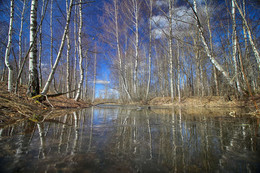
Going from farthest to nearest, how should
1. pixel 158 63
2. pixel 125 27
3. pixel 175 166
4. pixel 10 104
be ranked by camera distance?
pixel 158 63
pixel 125 27
pixel 10 104
pixel 175 166

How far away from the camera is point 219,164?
56cm

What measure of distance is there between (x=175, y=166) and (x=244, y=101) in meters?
7.10

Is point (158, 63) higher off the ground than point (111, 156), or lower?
higher

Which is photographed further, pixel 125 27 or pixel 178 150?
pixel 125 27

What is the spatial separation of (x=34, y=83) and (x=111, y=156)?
4.29 meters

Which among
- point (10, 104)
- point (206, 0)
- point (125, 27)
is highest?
point (206, 0)

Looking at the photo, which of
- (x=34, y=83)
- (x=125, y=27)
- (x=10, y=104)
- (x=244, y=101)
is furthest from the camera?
(x=125, y=27)

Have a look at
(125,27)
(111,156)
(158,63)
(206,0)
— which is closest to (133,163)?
(111,156)

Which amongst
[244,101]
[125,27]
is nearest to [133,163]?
[244,101]

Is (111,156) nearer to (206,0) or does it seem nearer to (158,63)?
(206,0)

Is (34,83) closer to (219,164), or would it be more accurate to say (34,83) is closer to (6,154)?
(6,154)

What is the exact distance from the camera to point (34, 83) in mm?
3676

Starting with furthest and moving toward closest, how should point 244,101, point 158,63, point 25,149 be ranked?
1. point 158,63
2. point 244,101
3. point 25,149

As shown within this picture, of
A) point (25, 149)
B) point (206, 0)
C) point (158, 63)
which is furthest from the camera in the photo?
point (158, 63)
